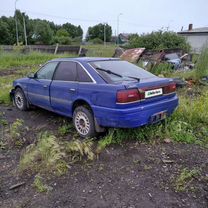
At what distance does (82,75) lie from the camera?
4719mm

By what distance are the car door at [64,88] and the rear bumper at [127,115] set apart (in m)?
0.77

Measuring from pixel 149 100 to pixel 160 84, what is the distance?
0.45 m

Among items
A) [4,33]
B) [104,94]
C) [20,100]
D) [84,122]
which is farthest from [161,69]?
[4,33]

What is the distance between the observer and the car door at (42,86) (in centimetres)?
562

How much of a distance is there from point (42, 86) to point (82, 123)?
1.57 meters

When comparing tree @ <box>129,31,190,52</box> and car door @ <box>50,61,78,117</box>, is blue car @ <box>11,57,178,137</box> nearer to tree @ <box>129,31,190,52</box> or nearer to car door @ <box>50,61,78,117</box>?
car door @ <box>50,61,78,117</box>

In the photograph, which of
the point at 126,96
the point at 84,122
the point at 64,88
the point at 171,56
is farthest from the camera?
the point at 171,56

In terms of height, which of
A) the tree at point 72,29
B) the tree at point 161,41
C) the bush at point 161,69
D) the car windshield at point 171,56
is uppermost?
the tree at point 72,29

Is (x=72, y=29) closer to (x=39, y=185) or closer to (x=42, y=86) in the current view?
(x=42, y=86)

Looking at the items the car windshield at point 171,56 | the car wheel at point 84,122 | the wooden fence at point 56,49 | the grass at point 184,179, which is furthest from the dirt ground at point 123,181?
the wooden fence at point 56,49

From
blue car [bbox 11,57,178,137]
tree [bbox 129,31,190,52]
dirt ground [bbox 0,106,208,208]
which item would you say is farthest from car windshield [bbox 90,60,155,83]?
tree [bbox 129,31,190,52]

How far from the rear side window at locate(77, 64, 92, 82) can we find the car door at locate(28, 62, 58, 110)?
0.96 metres

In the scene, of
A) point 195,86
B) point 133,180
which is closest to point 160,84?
point 133,180

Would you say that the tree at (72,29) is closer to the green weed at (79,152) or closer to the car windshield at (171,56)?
the car windshield at (171,56)
